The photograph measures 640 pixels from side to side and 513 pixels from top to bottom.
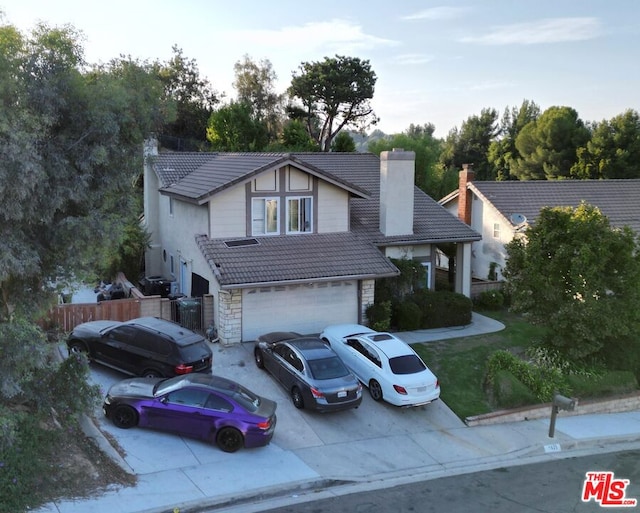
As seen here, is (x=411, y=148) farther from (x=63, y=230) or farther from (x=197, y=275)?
(x=63, y=230)

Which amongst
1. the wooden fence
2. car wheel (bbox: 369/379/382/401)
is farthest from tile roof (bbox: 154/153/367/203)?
car wheel (bbox: 369/379/382/401)

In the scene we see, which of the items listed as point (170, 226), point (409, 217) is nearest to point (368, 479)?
point (409, 217)

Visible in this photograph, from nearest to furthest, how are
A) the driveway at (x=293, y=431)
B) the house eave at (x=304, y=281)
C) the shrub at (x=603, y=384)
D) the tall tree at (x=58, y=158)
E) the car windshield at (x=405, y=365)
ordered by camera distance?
the tall tree at (x=58, y=158) → the driveway at (x=293, y=431) → the car windshield at (x=405, y=365) → the house eave at (x=304, y=281) → the shrub at (x=603, y=384)

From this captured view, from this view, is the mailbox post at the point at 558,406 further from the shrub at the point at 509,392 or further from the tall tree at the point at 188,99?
the tall tree at the point at 188,99

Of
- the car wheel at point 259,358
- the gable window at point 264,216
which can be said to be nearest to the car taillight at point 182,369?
the car wheel at point 259,358

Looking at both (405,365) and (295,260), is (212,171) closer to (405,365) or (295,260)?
(295,260)

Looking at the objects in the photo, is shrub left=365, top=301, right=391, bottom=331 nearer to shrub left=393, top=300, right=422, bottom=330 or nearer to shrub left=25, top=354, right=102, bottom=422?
shrub left=393, top=300, right=422, bottom=330
